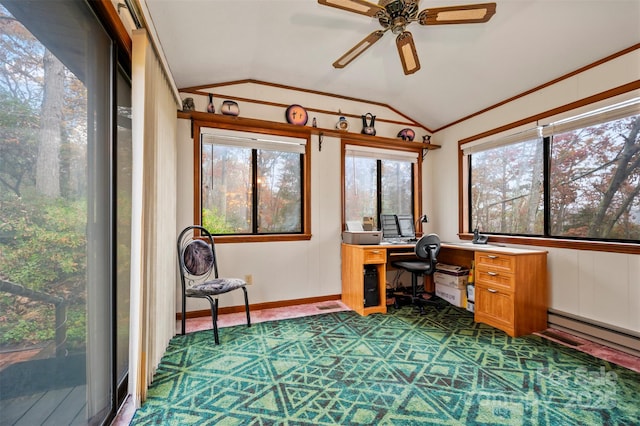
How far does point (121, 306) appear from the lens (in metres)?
1.77

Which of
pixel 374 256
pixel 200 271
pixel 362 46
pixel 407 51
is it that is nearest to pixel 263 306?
pixel 200 271

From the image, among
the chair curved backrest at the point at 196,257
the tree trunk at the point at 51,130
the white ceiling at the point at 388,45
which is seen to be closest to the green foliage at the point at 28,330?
the tree trunk at the point at 51,130

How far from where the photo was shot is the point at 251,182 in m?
3.42

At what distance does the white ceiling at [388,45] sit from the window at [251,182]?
0.72m

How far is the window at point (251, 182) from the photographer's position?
10.6 feet

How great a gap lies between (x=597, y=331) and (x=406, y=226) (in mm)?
2150

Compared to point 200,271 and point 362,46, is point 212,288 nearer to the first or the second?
point 200,271

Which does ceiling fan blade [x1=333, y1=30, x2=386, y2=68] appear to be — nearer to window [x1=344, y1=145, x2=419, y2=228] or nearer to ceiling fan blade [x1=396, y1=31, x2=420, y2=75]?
ceiling fan blade [x1=396, y1=31, x2=420, y2=75]

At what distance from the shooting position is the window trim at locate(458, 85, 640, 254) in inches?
91.2

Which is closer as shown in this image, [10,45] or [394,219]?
[10,45]

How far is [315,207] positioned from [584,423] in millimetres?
2883

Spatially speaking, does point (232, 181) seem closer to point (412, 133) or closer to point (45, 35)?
point (45, 35)

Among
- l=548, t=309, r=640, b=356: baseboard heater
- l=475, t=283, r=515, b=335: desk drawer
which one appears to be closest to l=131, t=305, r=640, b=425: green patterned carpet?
l=475, t=283, r=515, b=335: desk drawer

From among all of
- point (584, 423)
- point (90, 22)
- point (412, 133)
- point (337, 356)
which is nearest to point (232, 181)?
point (90, 22)
